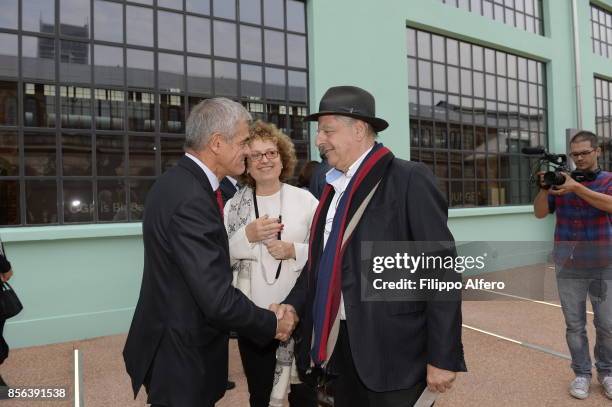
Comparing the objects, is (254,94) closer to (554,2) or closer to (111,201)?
(111,201)

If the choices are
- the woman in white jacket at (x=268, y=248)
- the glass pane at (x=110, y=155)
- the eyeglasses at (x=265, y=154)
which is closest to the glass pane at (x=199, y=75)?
the glass pane at (x=110, y=155)

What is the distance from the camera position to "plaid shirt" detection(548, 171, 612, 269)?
340 cm

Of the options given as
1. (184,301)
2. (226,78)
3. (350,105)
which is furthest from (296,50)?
(184,301)

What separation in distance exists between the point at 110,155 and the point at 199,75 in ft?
5.38

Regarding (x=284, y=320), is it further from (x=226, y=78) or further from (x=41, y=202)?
(x=226, y=78)

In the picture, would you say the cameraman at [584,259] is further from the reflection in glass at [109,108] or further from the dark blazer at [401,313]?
the reflection in glass at [109,108]

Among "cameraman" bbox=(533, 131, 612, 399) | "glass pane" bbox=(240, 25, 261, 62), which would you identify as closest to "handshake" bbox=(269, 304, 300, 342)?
"cameraman" bbox=(533, 131, 612, 399)

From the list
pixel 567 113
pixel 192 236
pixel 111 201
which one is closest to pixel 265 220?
pixel 192 236

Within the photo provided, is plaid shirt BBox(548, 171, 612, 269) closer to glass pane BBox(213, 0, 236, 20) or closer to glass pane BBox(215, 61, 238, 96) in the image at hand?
glass pane BBox(215, 61, 238, 96)

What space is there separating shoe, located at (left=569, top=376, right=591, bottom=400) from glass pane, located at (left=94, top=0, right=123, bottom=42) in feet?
20.0

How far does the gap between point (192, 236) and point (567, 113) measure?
11.8 metres

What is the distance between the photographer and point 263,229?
2.27 m

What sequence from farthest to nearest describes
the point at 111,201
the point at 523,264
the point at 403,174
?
the point at 523,264, the point at 111,201, the point at 403,174

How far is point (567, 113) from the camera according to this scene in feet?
35.7
